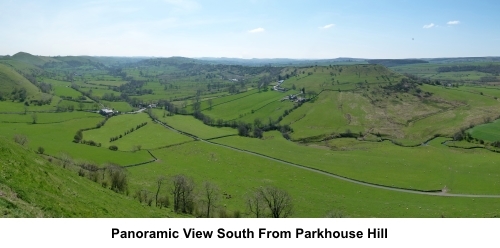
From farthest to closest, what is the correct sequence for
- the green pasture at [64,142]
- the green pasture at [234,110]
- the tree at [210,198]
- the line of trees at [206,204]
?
the green pasture at [234,110] → the green pasture at [64,142] → the tree at [210,198] → the line of trees at [206,204]

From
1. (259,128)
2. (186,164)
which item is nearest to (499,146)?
(259,128)

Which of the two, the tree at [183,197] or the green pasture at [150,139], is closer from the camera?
the tree at [183,197]

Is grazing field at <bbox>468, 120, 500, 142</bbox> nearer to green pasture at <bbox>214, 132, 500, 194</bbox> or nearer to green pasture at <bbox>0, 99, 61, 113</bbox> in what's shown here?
green pasture at <bbox>214, 132, 500, 194</bbox>

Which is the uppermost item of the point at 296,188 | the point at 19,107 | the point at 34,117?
the point at 19,107

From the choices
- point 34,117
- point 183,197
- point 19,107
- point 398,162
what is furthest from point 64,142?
point 398,162

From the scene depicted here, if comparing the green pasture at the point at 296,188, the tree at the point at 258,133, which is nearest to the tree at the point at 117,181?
the green pasture at the point at 296,188

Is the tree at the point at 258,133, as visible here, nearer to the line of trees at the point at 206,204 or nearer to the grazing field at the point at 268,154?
the grazing field at the point at 268,154

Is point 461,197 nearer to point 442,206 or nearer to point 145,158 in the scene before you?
point 442,206

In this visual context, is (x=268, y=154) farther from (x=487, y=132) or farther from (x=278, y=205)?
(x=487, y=132)
